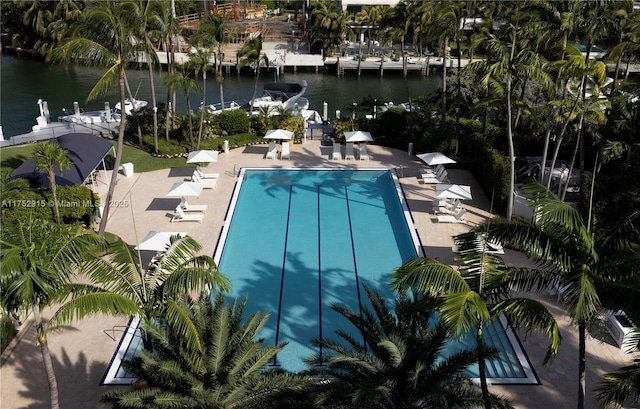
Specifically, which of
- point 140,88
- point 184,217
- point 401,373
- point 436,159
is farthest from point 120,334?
point 140,88

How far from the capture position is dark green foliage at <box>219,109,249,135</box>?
102 feet

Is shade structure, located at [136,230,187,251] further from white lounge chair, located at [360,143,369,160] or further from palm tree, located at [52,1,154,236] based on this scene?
white lounge chair, located at [360,143,369,160]

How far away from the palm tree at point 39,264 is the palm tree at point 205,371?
5.63 feet

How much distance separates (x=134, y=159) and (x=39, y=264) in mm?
20210

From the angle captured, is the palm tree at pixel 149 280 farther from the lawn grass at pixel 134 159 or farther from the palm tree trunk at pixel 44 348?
the lawn grass at pixel 134 159

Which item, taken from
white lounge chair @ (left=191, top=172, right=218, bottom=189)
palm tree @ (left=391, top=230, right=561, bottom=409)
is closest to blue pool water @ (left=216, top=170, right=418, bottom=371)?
white lounge chair @ (left=191, top=172, right=218, bottom=189)

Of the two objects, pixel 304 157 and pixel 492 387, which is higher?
pixel 304 157

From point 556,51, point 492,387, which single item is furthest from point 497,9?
point 492,387

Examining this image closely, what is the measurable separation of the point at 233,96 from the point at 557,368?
41.2m

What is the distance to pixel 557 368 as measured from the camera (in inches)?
530

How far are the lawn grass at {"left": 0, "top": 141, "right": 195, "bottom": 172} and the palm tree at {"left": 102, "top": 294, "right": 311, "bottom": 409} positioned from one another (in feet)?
57.7

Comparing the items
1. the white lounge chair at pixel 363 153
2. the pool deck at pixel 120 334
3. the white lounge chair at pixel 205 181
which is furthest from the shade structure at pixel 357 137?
the white lounge chair at pixel 205 181

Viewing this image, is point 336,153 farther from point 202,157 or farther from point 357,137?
point 202,157

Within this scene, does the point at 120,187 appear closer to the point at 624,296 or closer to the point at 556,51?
the point at 556,51
